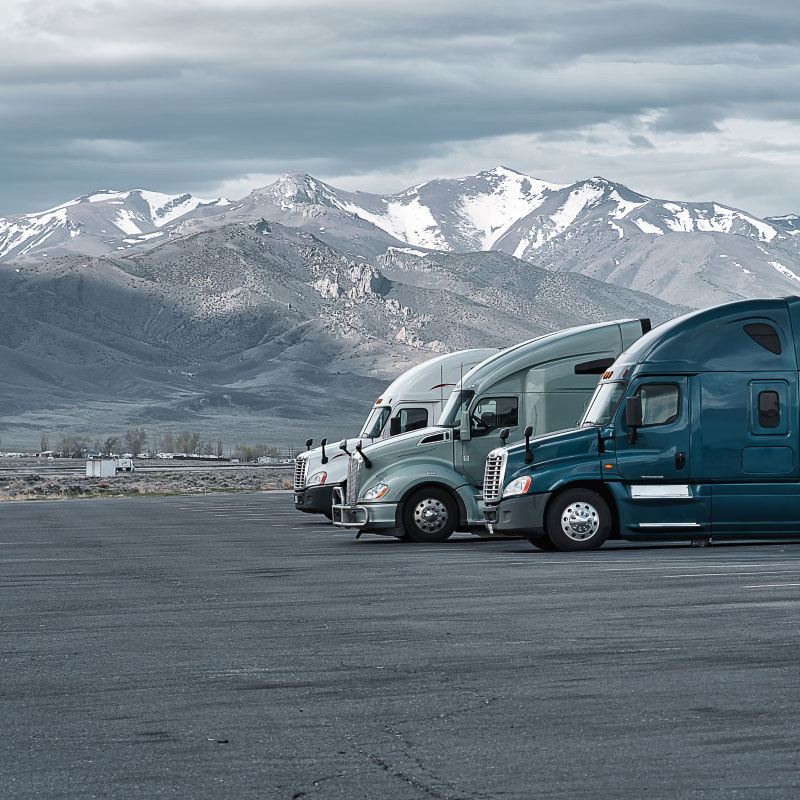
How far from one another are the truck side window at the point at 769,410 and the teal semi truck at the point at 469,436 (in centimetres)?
Answer: 393

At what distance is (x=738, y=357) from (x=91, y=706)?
1508 cm

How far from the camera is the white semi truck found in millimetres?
30016

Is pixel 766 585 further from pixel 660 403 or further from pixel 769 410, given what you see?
pixel 769 410

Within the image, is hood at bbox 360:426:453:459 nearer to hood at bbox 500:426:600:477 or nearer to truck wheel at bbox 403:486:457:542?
truck wheel at bbox 403:486:457:542

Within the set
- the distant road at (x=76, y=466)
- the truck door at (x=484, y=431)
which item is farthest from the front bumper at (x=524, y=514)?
the distant road at (x=76, y=466)

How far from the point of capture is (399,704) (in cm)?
923

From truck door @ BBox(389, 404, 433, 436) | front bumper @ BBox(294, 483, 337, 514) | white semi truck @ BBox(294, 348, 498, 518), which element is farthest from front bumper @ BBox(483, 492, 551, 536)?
front bumper @ BBox(294, 483, 337, 514)

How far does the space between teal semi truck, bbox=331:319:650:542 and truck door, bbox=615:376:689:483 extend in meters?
3.32

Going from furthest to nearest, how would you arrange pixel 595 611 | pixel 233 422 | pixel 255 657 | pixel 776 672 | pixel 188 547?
pixel 233 422
pixel 188 547
pixel 595 611
pixel 255 657
pixel 776 672

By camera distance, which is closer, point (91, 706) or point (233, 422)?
point (91, 706)

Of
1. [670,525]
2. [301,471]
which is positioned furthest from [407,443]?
[301,471]

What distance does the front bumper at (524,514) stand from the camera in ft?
71.6

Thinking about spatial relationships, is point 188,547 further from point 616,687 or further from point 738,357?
point 616,687

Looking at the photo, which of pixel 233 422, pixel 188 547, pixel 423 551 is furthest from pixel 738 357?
pixel 233 422
